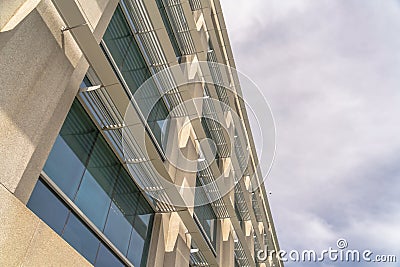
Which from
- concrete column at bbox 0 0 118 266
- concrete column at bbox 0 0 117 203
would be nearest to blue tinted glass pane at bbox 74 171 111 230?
concrete column at bbox 0 0 118 266

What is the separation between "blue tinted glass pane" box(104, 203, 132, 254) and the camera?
8603mm

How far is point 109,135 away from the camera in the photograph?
8.93 meters

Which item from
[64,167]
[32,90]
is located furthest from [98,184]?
[32,90]

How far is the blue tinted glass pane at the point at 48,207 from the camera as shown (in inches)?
245

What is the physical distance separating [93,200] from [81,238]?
907 mm

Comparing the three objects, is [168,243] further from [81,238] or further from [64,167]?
[64,167]

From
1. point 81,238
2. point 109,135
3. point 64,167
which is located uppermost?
point 109,135

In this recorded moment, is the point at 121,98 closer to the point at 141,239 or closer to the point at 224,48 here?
the point at 141,239

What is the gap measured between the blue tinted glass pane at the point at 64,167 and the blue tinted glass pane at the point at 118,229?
1641 millimetres
